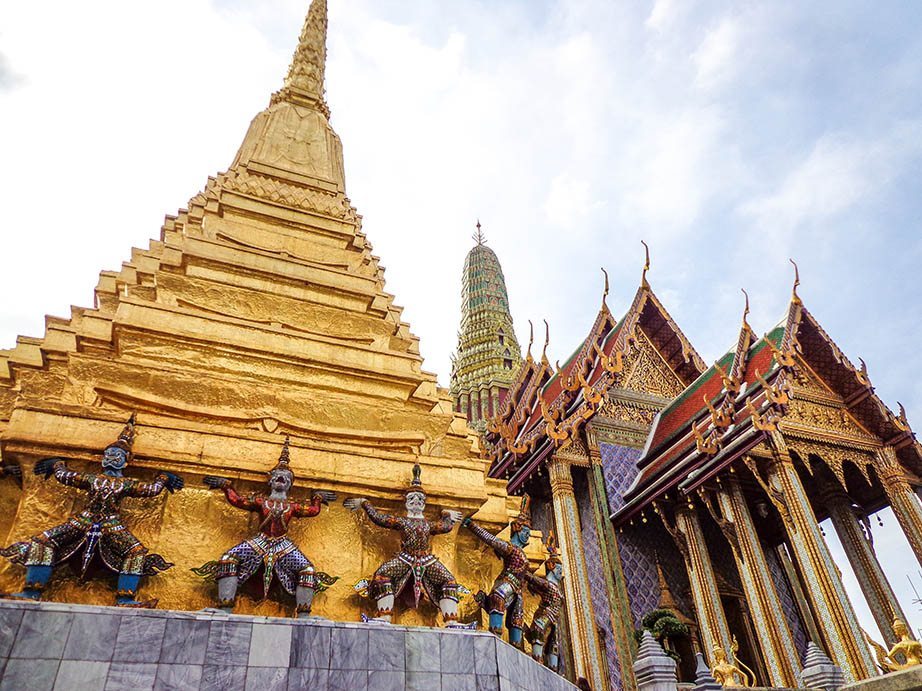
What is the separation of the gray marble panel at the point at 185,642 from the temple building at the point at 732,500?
6144 mm

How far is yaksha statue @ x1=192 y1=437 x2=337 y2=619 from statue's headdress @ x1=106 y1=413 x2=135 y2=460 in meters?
0.51

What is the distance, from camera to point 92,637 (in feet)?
9.61

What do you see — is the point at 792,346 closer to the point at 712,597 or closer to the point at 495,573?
the point at 712,597

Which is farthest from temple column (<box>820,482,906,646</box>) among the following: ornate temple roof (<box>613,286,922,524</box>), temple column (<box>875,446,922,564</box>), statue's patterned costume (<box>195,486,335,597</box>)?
statue's patterned costume (<box>195,486,335,597</box>)

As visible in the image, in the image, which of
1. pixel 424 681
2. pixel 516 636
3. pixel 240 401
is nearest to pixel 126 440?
pixel 240 401

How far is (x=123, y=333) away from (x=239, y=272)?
143cm

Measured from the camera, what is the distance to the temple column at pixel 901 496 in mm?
8914

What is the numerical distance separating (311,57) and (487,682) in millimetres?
12305

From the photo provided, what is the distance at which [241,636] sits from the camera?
3100mm

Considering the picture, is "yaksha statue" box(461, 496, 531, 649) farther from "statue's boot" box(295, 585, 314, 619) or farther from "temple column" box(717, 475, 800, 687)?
"temple column" box(717, 475, 800, 687)

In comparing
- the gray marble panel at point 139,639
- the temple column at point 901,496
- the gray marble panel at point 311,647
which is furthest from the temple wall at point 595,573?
the gray marble panel at point 139,639

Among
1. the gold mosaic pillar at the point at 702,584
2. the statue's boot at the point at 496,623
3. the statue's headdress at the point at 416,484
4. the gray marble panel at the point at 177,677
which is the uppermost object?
the gold mosaic pillar at the point at 702,584

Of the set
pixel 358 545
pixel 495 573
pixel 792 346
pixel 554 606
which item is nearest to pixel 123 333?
pixel 358 545

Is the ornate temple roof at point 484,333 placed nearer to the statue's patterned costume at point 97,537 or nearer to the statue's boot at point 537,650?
the statue's boot at point 537,650
